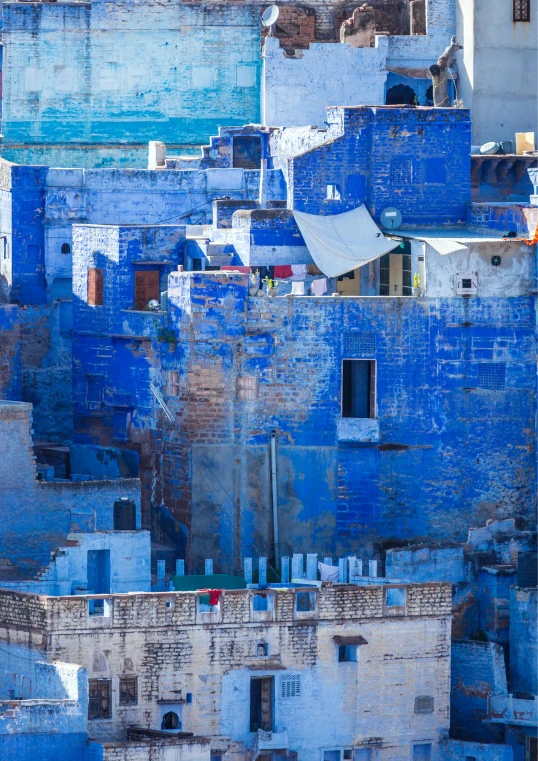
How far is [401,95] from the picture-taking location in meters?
62.2

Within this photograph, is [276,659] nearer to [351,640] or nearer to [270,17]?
[351,640]

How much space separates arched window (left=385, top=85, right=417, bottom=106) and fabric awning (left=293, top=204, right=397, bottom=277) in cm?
857

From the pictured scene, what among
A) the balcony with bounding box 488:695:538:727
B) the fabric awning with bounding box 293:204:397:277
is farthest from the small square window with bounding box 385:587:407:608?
the fabric awning with bounding box 293:204:397:277

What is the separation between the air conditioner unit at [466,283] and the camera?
52.5 m

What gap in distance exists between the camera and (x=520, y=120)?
61156 mm

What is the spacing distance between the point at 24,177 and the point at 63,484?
859cm

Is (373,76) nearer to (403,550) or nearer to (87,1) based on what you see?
(87,1)

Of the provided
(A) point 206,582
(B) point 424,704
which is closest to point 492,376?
(A) point 206,582

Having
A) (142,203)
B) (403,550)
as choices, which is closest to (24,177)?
(142,203)

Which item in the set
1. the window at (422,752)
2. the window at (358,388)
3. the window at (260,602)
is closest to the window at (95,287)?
the window at (358,388)

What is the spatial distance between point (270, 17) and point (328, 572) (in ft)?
51.9

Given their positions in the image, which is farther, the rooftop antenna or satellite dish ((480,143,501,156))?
the rooftop antenna

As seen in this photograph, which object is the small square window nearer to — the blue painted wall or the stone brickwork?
the stone brickwork

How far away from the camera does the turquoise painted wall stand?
204ft
